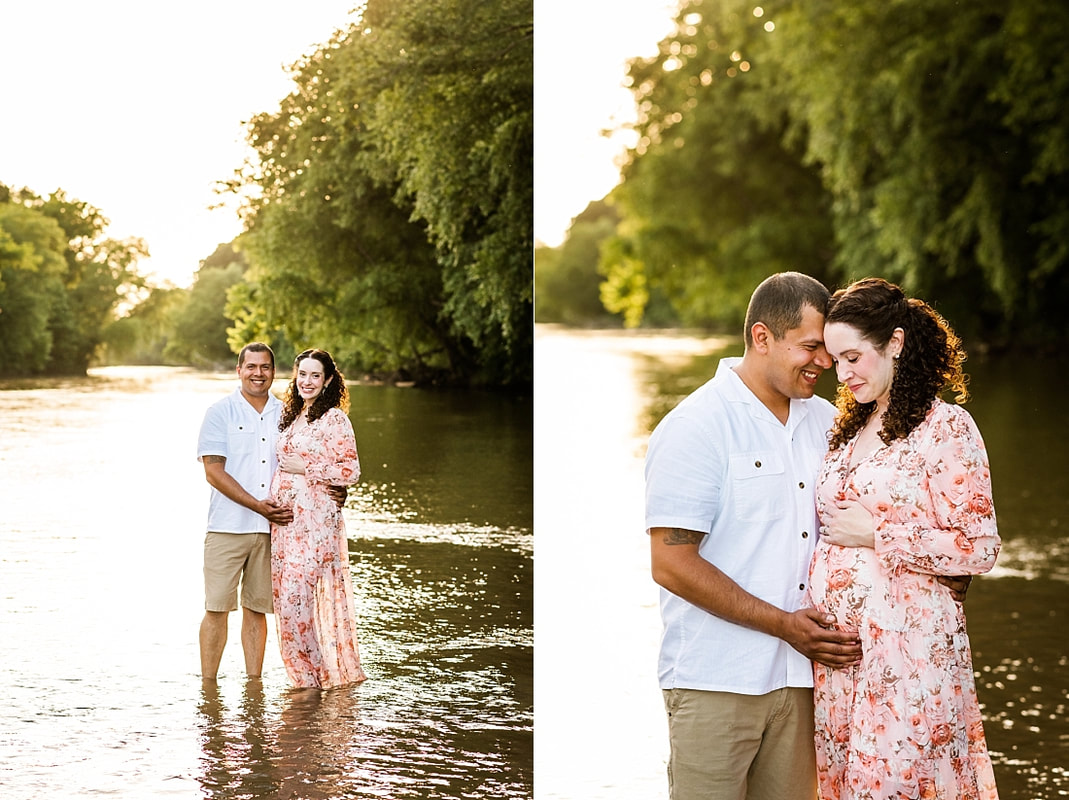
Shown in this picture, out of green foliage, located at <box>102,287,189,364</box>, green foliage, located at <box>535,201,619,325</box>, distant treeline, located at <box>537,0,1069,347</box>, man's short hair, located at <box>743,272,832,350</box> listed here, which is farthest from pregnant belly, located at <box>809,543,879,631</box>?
distant treeline, located at <box>537,0,1069,347</box>

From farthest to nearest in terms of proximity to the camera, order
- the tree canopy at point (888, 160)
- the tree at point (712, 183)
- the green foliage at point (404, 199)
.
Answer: the tree canopy at point (888, 160) < the tree at point (712, 183) < the green foliage at point (404, 199)

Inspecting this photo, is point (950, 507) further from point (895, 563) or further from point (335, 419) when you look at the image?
point (335, 419)

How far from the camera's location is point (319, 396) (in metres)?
3.19

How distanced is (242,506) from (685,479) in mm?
1553

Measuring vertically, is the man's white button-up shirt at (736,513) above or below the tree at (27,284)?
below

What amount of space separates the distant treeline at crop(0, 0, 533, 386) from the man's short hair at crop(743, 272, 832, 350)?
1536mm

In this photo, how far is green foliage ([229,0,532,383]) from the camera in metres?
3.28

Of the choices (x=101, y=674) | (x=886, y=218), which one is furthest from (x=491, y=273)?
(x=886, y=218)

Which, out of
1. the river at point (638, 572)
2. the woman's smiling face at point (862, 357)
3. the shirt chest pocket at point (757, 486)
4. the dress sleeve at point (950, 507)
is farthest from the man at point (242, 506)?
the dress sleeve at point (950, 507)

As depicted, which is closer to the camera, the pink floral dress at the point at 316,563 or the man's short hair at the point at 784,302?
the man's short hair at the point at 784,302

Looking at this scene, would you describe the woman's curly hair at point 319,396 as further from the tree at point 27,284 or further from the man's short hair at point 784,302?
the man's short hair at point 784,302

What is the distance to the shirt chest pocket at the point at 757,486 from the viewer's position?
1.95 metres

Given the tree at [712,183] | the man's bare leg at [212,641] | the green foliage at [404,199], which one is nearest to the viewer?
the man's bare leg at [212,641]

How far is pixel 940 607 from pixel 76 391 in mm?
2107
